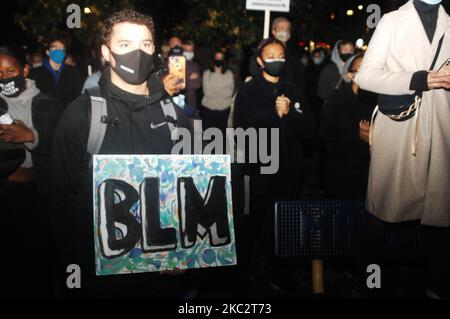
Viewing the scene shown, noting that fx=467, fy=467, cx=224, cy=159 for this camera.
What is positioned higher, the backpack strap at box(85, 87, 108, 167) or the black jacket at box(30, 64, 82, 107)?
the black jacket at box(30, 64, 82, 107)

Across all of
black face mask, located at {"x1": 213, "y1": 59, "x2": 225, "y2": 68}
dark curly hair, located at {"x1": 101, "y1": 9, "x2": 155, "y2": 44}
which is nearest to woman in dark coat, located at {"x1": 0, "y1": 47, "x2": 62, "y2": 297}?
dark curly hair, located at {"x1": 101, "y1": 9, "x2": 155, "y2": 44}

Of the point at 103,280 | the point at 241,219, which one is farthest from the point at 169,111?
the point at 241,219

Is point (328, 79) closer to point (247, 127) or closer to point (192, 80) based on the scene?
point (192, 80)

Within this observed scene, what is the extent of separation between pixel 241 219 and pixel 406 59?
242 centimetres

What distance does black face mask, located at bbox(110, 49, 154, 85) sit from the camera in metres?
2.49

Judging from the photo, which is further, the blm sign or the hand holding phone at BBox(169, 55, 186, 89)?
the hand holding phone at BBox(169, 55, 186, 89)

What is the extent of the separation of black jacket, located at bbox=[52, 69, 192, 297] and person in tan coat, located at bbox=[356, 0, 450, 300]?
1378 mm

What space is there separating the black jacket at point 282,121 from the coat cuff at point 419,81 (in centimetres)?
164

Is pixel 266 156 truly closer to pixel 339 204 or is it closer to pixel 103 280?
pixel 339 204

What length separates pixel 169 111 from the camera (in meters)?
2.68

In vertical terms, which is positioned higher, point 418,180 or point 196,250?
point 418,180

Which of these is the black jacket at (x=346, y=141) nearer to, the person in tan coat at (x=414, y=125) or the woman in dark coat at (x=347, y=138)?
the woman in dark coat at (x=347, y=138)

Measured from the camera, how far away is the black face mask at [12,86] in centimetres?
362

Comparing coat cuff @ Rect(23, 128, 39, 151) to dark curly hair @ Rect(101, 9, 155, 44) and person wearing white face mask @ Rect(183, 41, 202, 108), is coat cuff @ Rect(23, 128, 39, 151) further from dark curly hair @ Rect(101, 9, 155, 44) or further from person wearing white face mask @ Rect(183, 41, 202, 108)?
person wearing white face mask @ Rect(183, 41, 202, 108)
